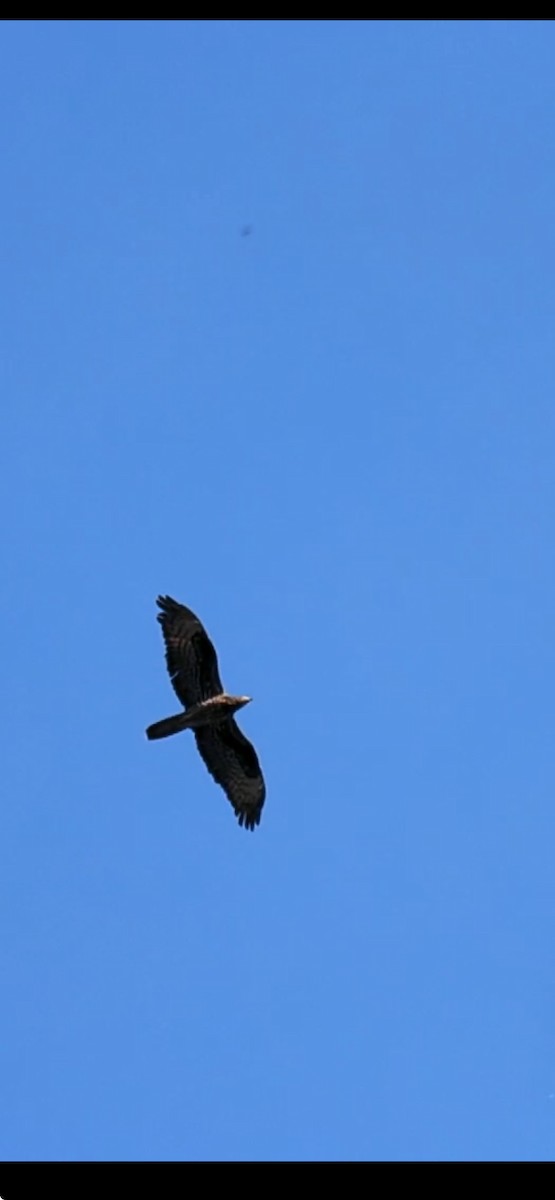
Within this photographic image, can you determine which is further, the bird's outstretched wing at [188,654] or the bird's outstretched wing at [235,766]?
the bird's outstretched wing at [235,766]

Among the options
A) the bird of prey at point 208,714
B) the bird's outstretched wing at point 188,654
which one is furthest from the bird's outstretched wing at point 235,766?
the bird's outstretched wing at point 188,654

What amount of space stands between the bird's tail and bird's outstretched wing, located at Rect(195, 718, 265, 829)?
0.90 meters

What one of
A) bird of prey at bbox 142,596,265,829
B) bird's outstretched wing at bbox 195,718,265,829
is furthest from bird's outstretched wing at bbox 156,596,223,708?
bird's outstretched wing at bbox 195,718,265,829

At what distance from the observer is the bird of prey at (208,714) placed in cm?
2583

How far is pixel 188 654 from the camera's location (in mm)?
26047

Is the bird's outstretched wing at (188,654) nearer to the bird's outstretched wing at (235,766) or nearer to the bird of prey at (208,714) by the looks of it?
the bird of prey at (208,714)

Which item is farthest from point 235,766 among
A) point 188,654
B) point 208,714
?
point 188,654

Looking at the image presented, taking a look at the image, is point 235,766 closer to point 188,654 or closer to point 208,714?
point 208,714

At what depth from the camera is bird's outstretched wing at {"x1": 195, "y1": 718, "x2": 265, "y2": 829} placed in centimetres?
2636

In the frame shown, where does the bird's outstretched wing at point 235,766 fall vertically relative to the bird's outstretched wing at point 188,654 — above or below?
below
